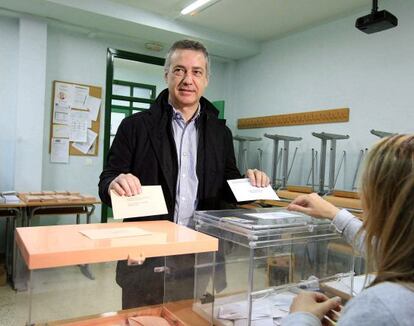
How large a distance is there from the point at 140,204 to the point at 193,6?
3.38 metres

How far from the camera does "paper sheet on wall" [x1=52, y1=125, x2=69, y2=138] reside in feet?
14.2

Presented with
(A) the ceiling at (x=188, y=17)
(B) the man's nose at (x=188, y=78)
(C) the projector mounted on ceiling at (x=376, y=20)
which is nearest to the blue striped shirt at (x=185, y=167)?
(B) the man's nose at (x=188, y=78)

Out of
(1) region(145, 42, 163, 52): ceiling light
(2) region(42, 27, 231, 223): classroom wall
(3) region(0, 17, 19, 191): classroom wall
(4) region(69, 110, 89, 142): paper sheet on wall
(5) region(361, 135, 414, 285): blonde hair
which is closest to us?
(5) region(361, 135, 414, 285): blonde hair

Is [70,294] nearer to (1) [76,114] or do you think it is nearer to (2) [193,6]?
(2) [193,6]

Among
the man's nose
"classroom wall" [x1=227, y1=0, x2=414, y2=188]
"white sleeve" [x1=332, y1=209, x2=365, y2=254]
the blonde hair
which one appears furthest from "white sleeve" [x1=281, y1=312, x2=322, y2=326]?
"classroom wall" [x1=227, y1=0, x2=414, y2=188]

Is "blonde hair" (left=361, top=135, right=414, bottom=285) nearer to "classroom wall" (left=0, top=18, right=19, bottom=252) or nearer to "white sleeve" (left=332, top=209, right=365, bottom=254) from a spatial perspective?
"white sleeve" (left=332, top=209, right=365, bottom=254)

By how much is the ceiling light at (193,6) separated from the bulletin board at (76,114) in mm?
1457

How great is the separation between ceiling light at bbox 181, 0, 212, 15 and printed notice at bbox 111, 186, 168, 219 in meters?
3.23

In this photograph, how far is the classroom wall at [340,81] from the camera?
11.2ft

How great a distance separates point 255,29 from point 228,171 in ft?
11.7

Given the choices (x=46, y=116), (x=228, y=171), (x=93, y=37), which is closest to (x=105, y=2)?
(x=93, y=37)

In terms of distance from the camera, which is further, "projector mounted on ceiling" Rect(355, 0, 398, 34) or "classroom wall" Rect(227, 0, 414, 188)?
"classroom wall" Rect(227, 0, 414, 188)

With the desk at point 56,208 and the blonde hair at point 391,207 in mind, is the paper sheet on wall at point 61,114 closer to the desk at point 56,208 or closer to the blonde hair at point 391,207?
the desk at point 56,208

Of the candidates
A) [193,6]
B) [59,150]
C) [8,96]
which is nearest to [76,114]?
[59,150]
